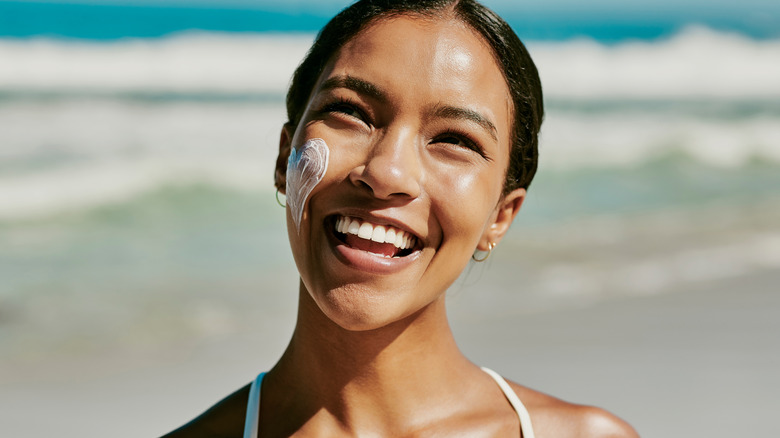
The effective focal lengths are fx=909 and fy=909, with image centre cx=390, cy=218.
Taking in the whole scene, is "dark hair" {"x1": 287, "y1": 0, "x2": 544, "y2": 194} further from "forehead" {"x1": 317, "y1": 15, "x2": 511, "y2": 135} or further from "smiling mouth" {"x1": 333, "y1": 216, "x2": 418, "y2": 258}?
"smiling mouth" {"x1": 333, "y1": 216, "x2": 418, "y2": 258}

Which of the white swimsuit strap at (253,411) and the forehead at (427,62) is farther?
the white swimsuit strap at (253,411)

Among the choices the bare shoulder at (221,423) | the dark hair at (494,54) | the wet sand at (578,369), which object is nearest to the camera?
the dark hair at (494,54)

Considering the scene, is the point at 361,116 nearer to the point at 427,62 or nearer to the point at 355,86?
the point at 355,86

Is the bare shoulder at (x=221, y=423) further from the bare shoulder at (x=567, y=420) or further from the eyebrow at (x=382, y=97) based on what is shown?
the eyebrow at (x=382, y=97)

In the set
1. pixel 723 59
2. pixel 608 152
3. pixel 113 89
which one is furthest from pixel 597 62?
pixel 113 89

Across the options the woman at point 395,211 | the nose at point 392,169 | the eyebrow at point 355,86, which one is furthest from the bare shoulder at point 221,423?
the eyebrow at point 355,86

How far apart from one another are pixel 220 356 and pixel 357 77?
4610mm

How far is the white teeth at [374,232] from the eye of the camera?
2531mm

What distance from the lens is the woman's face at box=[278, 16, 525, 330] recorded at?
8.29 ft

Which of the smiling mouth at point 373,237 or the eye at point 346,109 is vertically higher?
the eye at point 346,109

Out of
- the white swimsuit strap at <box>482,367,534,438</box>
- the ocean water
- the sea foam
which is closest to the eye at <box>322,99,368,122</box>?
the white swimsuit strap at <box>482,367,534,438</box>

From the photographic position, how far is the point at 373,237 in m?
2.53

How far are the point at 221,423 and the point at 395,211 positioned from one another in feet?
3.08

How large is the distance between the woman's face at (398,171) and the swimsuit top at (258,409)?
1.46 ft
